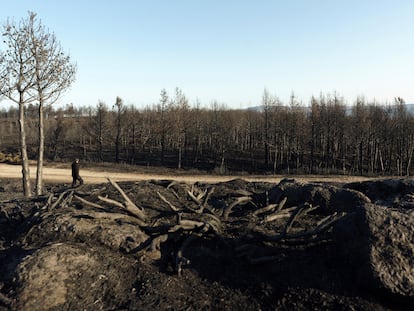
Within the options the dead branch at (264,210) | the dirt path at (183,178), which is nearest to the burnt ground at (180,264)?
the dead branch at (264,210)

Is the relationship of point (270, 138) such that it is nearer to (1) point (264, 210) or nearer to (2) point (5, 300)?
(1) point (264, 210)

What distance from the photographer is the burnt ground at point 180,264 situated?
4.94 m

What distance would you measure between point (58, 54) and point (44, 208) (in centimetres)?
846

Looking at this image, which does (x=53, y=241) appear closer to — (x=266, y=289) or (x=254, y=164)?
(x=266, y=289)

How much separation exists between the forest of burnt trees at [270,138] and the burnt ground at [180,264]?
84.4 ft

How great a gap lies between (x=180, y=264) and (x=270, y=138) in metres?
44.7

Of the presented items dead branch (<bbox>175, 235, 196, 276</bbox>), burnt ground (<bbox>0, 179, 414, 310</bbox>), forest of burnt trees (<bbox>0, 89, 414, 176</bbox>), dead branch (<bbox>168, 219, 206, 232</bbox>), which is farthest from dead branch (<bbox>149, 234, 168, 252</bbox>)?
forest of burnt trees (<bbox>0, 89, 414, 176</bbox>)

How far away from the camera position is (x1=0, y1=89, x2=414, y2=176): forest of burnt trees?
39.8 m

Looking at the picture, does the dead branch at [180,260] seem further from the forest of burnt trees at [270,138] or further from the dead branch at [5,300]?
the forest of burnt trees at [270,138]

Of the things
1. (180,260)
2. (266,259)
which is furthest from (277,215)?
(180,260)

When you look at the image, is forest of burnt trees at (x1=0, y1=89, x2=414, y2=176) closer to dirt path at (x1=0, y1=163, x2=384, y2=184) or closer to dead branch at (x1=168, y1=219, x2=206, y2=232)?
dirt path at (x1=0, y1=163, x2=384, y2=184)

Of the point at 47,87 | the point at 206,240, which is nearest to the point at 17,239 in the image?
the point at 206,240

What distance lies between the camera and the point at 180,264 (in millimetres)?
5672

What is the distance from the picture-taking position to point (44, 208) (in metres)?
7.78
